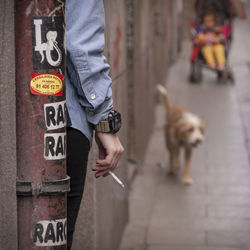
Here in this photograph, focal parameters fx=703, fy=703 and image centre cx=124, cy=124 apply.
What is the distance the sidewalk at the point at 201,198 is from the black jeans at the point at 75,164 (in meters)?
2.82

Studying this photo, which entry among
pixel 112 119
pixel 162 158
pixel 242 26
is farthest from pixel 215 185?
pixel 242 26

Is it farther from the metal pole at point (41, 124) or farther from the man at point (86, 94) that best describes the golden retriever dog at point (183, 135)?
the metal pole at point (41, 124)

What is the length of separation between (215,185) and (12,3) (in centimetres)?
518

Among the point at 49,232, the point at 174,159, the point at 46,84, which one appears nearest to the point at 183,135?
the point at 174,159

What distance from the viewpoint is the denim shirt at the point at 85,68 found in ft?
7.72

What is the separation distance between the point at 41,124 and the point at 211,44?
39.0 feet

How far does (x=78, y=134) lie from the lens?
2.41 metres

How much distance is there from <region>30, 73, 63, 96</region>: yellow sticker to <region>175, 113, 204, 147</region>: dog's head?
5.21 meters

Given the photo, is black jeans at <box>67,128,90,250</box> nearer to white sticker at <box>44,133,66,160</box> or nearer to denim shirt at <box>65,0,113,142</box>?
denim shirt at <box>65,0,113,142</box>

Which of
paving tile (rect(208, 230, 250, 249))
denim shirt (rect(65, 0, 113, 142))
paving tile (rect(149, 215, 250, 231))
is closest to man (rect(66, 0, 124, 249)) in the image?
denim shirt (rect(65, 0, 113, 142))

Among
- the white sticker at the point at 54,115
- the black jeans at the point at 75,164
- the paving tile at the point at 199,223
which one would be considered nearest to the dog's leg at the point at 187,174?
the paving tile at the point at 199,223

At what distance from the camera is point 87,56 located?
92.4 inches

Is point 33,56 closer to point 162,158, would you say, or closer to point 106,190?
point 106,190

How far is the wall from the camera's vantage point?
7.93ft
